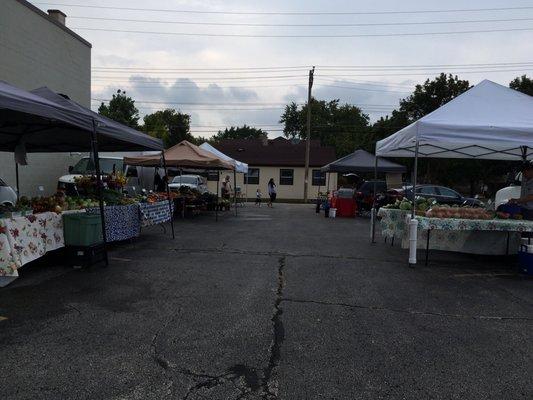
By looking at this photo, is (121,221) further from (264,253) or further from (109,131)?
(264,253)

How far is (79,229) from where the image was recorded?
7.07 metres

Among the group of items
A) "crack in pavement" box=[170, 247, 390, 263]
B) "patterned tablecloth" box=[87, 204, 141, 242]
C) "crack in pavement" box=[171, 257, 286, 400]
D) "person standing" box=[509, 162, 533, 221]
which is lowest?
"crack in pavement" box=[171, 257, 286, 400]

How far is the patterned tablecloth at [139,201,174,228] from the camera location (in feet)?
32.8

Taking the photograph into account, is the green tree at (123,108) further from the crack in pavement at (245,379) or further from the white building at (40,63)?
the crack in pavement at (245,379)

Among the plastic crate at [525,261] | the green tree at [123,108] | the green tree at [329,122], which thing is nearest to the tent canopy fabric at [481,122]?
the plastic crate at [525,261]

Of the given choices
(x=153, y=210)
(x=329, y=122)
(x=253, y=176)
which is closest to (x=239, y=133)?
(x=329, y=122)

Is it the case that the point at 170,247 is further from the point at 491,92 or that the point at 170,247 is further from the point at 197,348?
the point at 491,92

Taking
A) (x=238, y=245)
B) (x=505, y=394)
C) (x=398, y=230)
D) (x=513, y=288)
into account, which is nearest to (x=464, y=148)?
(x=398, y=230)

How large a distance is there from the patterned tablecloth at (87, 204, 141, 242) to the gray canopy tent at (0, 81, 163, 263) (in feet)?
3.60

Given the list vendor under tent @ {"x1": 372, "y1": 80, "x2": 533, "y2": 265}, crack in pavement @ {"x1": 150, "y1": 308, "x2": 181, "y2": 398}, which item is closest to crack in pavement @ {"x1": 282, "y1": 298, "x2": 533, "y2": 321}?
crack in pavement @ {"x1": 150, "y1": 308, "x2": 181, "y2": 398}

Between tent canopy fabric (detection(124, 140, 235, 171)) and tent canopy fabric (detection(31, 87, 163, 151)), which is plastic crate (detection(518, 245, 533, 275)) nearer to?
tent canopy fabric (detection(31, 87, 163, 151))

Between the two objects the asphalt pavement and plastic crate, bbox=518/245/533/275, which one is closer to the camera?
the asphalt pavement

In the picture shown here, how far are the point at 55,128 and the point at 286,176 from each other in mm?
29468

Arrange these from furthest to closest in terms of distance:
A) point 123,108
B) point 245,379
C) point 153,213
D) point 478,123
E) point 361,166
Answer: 1. point 123,108
2. point 361,166
3. point 153,213
4. point 478,123
5. point 245,379
